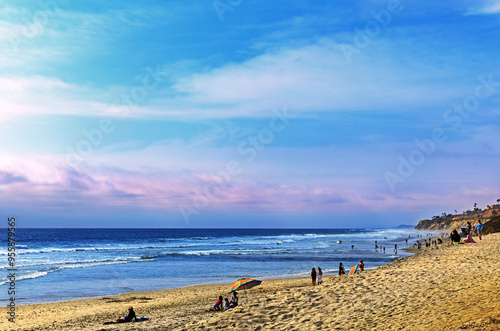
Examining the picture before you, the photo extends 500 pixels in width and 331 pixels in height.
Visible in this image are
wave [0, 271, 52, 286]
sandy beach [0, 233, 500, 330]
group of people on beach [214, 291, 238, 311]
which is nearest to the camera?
sandy beach [0, 233, 500, 330]

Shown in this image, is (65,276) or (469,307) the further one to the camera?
(65,276)

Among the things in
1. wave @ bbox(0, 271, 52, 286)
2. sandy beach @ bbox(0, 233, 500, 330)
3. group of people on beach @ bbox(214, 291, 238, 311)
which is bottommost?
wave @ bbox(0, 271, 52, 286)

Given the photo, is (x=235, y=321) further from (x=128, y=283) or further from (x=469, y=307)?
(x=128, y=283)

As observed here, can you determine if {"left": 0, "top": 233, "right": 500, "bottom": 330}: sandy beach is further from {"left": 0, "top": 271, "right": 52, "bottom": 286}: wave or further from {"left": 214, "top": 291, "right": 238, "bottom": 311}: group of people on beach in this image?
{"left": 0, "top": 271, "right": 52, "bottom": 286}: wave

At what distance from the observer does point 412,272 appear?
17.9m

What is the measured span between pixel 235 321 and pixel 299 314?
2169 mm

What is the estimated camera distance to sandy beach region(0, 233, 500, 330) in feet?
37.1

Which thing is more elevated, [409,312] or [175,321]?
[409,312]

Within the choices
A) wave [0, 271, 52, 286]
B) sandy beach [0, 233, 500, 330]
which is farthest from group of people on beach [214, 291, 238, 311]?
wave [0, 271, 52, 286]

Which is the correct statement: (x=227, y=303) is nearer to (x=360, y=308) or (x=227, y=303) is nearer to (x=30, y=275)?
(x=360, y=308)

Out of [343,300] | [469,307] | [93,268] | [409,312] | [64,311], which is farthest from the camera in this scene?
[93,268]

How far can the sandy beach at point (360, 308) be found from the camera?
1132 centimetres

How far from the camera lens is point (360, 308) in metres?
13.2

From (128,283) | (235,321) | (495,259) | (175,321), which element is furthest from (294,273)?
(235,321)
